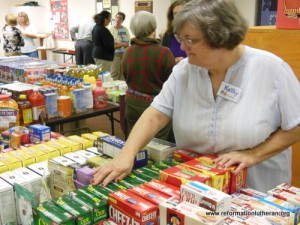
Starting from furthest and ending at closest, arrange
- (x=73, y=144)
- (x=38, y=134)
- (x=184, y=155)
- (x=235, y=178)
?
(x=38, y=134) → (x=73, y=144) → (x=184, y=155) → (x=235, y=178)

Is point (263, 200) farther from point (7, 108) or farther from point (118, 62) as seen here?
point (118, 62)

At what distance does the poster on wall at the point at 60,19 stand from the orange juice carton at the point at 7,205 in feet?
29.9

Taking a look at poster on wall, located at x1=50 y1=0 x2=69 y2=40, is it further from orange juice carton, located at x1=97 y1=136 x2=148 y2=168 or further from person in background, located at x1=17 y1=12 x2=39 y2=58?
orange juice carton, located at x1=97 y1=136 x2=148 y2=168

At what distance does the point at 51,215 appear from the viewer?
3.78ft

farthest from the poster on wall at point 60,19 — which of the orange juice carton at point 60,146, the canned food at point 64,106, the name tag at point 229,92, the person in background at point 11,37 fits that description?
the name tag at point 229,92

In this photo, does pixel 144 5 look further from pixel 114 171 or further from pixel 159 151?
pixel 114 171

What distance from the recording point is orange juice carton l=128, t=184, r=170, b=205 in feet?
3.87

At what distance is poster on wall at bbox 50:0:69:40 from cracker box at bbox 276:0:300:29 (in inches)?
329

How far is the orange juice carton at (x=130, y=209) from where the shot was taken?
1.11m

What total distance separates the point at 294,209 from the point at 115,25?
706 cm

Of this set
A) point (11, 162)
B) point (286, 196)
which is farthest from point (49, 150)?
point (286, 196)

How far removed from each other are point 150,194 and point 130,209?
113 mm

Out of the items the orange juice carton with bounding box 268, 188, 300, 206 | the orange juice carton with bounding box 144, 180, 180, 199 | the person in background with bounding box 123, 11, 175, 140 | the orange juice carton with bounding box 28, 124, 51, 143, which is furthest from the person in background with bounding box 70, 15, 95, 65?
the orange juice carton with bounding box 268, 188, 300, 206

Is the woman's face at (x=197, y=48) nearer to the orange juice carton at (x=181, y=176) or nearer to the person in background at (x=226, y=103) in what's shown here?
the person in background at (x=226, y=103)
